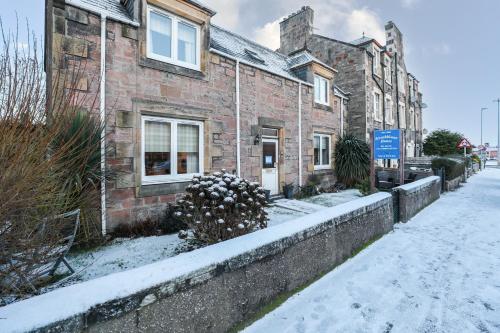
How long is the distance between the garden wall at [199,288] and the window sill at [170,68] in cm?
489

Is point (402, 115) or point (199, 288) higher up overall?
point (402, 115)

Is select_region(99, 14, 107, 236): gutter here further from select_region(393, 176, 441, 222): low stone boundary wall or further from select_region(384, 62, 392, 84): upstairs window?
select_region(384, 62, 392, 84): upstairs window

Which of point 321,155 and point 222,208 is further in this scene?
point 321,155

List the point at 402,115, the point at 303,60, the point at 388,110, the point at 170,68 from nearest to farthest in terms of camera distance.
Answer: the point at 170,68
the point at 303,60
the point at 388,110
the point at 402,115

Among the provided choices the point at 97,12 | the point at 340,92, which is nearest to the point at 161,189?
the point at 97,12

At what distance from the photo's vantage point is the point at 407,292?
310cm

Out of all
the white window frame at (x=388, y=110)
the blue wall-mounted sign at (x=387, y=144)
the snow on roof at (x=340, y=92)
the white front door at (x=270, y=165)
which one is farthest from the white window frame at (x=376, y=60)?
the white front door at (x=270, y=165)

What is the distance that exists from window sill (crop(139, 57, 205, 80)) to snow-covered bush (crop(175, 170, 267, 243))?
332cm

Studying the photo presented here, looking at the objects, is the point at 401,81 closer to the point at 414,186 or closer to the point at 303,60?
the point at 303,60

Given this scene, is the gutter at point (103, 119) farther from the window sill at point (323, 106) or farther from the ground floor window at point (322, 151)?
the ground floor window at point (322, 151)

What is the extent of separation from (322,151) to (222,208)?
8619mm

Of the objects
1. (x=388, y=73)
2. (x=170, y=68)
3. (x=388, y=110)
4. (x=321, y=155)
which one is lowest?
(x=321, y=155)

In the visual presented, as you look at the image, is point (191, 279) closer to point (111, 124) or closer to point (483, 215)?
point (111, 124)

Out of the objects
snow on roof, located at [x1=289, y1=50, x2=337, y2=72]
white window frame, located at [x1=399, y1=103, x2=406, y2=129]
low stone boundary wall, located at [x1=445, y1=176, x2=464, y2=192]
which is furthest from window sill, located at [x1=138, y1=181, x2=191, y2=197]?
white window frame, located at [x1=399, y1=103, x2=406, y2=129]
